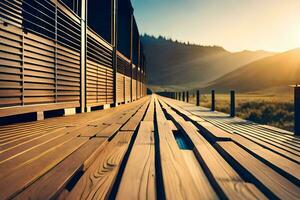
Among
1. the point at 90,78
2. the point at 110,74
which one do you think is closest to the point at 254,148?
the point at 90,78

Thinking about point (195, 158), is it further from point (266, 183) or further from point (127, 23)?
point (127, 23)

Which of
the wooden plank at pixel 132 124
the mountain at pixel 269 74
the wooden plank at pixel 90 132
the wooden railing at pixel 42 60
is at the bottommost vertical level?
the wooden plank at pixel 90 132

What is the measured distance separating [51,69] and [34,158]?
2936mm

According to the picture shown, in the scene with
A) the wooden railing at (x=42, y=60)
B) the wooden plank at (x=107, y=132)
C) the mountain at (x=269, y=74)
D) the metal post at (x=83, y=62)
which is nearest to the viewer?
the wooden plank at (x=107, y=132)

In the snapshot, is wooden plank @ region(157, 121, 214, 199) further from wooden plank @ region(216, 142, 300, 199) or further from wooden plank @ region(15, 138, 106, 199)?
wooden plank @ region(15, 138, 106, 199)

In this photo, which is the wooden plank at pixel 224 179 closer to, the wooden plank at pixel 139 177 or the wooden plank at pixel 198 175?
A: the wooden plank at pixel 198 175

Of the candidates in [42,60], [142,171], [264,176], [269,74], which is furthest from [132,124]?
[269,74]

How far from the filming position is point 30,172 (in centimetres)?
145

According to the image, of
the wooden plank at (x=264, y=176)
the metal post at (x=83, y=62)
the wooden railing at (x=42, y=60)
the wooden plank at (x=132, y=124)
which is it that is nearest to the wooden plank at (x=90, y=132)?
the wooden plank at (x=132, y=124)

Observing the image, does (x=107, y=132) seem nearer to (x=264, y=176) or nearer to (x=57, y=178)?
(x=57, y=178)

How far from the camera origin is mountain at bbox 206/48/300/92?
8103 cm

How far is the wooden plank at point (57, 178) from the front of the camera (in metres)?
1.14

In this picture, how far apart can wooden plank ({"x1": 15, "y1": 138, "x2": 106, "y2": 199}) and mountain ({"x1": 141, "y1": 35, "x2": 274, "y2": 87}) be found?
465 feet

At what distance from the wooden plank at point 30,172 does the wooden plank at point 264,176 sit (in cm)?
130
